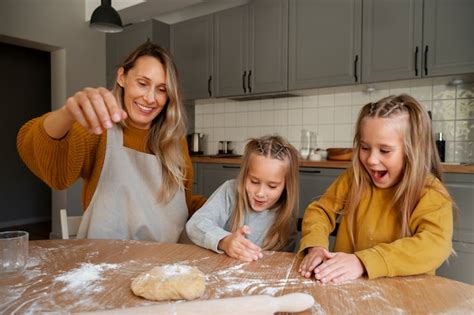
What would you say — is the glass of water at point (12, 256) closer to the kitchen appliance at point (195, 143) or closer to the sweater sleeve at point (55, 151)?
the sweater sleeve at point (55, 151)

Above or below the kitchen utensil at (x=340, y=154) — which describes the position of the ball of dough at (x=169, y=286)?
below

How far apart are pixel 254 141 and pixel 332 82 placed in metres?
1.65

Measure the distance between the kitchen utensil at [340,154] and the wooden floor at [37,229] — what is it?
315 centimetres

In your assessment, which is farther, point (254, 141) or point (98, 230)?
point (254, 141)

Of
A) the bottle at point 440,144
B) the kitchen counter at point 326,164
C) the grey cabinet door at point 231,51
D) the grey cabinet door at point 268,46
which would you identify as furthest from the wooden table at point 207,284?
the grey cabinet door at point 231,51

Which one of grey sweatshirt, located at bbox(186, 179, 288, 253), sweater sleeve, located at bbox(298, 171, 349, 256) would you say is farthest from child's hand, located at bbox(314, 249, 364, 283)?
grey sweatshirt, located at bbox(186, 179, 288, 253)

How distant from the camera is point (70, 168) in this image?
3.58ft

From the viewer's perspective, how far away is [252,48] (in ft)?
10.5

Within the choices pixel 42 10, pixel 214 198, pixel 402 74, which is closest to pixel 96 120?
pixel 214 198

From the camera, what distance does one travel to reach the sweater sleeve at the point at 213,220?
3.39 feet

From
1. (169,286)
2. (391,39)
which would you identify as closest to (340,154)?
(391,39)

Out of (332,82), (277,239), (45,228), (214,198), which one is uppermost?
(332,82)

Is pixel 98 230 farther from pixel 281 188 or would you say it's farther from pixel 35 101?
pixel 35 101

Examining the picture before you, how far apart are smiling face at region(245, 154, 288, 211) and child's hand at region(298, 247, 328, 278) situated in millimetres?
363
